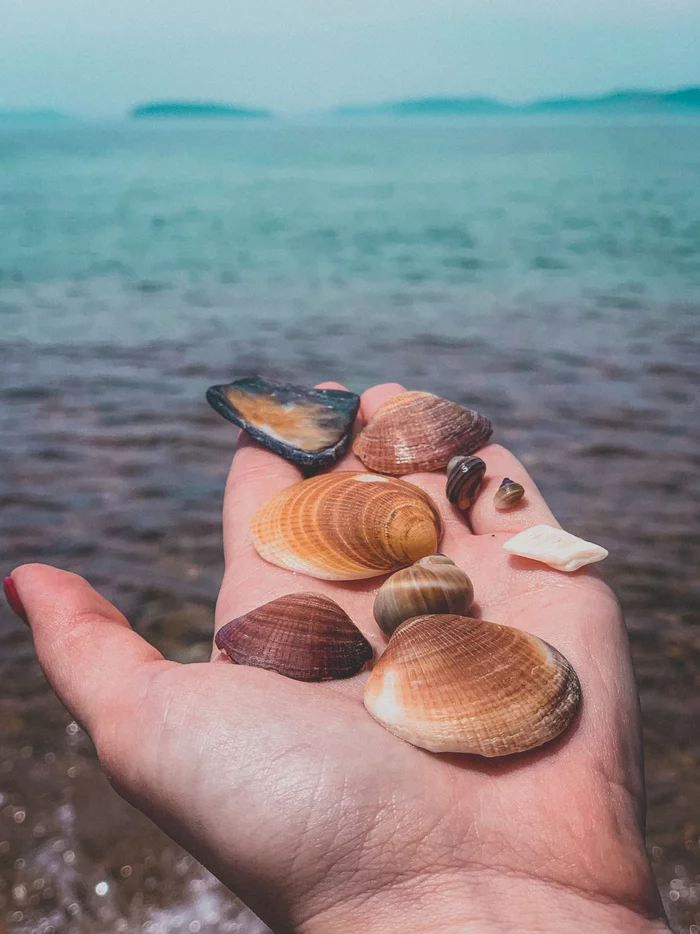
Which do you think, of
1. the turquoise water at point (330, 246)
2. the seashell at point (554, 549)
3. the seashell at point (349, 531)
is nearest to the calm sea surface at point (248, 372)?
the turquoise water at point (330, 246)

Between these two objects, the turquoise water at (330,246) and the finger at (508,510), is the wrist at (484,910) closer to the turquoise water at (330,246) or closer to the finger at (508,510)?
the finger at (508,510)

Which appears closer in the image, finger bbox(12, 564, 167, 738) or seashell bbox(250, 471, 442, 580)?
finger bbox(12, 564, 167, 738)

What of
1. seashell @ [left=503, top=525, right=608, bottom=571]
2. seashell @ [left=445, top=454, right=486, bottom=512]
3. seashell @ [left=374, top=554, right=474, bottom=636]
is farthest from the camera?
seashell @ [left=445, top=454, right=486, bottom=512]

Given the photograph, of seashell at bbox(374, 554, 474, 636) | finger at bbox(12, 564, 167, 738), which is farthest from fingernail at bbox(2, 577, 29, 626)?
seashell at bbox(374, 554, 474, 636)

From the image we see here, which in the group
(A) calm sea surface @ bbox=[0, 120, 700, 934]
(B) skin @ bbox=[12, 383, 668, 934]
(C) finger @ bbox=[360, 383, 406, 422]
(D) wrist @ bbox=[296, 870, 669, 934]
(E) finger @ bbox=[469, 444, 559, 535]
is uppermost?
(C) finger @ bbox=[360, 383, 406, 422]

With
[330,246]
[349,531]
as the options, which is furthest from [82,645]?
[330,246]

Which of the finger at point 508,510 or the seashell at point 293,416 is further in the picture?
the seashell at point 293,416

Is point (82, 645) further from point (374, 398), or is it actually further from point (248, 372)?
point (248, 372)

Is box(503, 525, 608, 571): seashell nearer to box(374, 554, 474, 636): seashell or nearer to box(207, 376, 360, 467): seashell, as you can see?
box(374, 554, 474, 636): seashell
